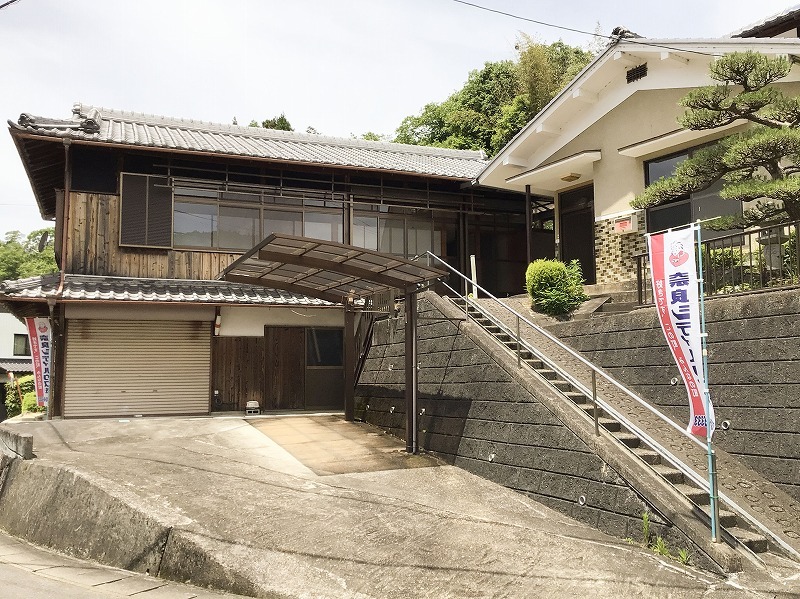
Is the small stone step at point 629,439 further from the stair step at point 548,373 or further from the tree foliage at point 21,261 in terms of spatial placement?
the tree foliage at point 21,261

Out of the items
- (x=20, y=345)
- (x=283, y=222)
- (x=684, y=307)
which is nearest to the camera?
(x=684, y=307)

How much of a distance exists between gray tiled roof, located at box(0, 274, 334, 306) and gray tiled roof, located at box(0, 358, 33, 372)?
84.4ft

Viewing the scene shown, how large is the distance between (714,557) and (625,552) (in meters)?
0.88

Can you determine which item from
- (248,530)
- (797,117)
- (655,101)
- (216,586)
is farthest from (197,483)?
(655,101)

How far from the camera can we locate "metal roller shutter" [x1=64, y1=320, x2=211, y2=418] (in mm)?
15438

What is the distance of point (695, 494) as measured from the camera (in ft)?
24.0

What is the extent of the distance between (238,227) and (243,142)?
12.1ft

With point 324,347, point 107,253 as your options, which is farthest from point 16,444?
point 324,347

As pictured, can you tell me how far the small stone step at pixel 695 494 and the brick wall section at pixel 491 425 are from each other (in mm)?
491

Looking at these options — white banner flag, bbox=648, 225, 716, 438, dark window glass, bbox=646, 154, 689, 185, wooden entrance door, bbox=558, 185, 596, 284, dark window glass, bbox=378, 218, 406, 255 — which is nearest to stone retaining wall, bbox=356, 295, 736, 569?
white banner flag, bbox=648, 225, 716, 438

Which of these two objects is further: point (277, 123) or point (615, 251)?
point (277, 123)

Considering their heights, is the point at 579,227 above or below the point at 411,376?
above

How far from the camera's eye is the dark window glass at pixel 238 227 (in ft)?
55.8

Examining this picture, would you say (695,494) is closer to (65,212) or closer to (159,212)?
(159,212)
